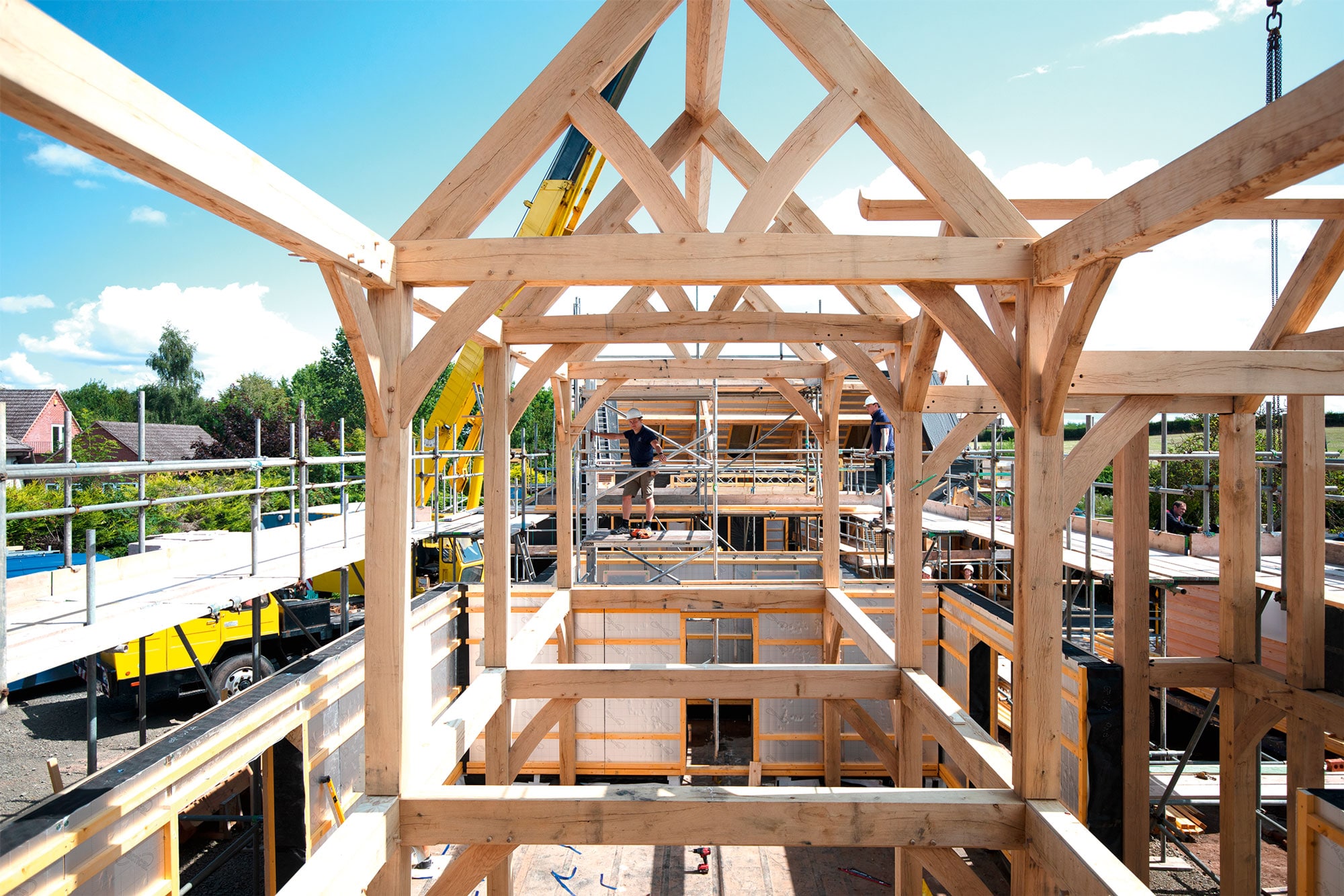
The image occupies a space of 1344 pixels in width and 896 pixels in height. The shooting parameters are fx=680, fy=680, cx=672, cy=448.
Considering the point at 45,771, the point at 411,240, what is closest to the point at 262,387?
the point at 45,771

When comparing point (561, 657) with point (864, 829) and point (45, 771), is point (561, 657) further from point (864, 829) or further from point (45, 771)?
point (45, 771)

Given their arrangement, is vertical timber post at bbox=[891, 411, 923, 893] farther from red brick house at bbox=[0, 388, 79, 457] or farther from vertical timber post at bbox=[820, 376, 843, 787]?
red brick house at bbox=[0, 388, 79, 457]

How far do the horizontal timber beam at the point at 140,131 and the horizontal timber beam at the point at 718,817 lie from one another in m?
2.22

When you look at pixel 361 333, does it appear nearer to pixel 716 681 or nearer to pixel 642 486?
pixel 716 681

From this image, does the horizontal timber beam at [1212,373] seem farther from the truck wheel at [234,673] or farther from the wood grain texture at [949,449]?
the truck wheel at [234,673]

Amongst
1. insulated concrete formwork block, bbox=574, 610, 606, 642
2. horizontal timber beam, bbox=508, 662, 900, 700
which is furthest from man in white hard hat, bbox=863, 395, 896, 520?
horizontal timber beam, bbox=508, 662, 900, 700

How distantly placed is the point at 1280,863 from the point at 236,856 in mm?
8983

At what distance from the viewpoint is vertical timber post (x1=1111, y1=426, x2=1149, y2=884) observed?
4.22 metres

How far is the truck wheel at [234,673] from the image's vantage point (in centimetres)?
778

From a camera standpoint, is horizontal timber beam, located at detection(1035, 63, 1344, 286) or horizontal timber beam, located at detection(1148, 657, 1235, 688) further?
horizontal timber beam, located at detection(1148, 657, 1235, 688)

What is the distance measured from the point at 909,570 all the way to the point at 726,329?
197 centimetres

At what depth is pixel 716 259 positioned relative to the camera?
258 centimetres

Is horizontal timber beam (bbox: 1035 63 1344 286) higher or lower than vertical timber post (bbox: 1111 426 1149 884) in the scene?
higher

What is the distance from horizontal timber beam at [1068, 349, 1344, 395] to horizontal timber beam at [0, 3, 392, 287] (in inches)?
112
